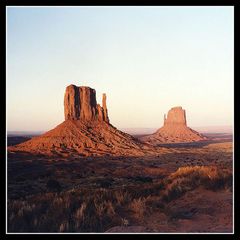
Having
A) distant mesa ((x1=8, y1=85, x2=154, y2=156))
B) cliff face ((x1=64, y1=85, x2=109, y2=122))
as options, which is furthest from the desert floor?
cliff face ((x1=64, y1=85, x2=109, y2=122))

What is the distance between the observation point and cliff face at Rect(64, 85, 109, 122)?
193 feet

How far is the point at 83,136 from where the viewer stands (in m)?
49.8

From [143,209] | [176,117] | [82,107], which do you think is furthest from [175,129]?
[143,209]

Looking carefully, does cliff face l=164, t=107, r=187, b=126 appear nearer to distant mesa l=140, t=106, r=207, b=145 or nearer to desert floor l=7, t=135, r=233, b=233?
distant mesa l=140, t=106, r=207, b=145

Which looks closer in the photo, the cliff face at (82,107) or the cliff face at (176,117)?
the cliff face at (82,107)

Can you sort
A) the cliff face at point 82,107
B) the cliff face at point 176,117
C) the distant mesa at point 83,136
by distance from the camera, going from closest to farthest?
the distant mesa at point 83,136
the cliff face at point 82,107
the cliff face at point 176,117

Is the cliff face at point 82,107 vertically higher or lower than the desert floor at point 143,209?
higher

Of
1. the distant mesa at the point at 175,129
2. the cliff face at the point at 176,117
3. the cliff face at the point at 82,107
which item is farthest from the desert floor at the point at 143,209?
the cliff face at the point at 176,117

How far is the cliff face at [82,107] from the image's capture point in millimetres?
58875

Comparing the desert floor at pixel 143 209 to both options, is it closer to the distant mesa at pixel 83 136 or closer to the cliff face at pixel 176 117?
the distant mesa at pixel 83 136

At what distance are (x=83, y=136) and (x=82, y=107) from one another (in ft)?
36.8
